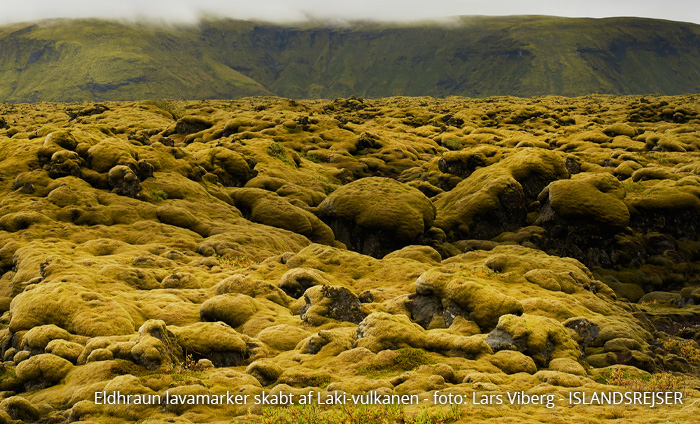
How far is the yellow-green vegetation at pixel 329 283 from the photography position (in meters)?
13.7

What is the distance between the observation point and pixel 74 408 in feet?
39.8

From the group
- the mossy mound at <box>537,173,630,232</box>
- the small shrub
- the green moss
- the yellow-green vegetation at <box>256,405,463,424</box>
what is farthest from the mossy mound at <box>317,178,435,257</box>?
the yellow-green vegetation at <box>256,405,463,424</box>

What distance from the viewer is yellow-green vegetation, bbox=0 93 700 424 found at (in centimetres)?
1373

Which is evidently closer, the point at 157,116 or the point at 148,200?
the point at 148,200

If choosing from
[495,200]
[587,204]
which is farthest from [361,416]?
[495,200]

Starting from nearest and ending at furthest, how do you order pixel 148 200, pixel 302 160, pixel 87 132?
pixel 148 200, pixel 87 132, pixel 302 160

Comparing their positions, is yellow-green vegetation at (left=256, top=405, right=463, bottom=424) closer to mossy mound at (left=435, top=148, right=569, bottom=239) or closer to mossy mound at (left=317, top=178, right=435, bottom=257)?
mossy mound at (left=317, top=178, right=435, bottom=257)

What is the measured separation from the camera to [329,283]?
23.4 m

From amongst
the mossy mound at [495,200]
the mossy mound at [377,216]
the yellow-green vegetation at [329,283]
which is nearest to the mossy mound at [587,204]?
the yellow-green vegetation at [329,283]

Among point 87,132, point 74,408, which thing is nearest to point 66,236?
point 87,132

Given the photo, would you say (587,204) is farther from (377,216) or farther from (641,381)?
(641,381)

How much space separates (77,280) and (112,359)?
24.4 feet

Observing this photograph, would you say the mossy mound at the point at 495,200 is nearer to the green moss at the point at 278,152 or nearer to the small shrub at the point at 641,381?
the green moss at the point at 278,152

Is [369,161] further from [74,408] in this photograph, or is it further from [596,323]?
[74,408]
